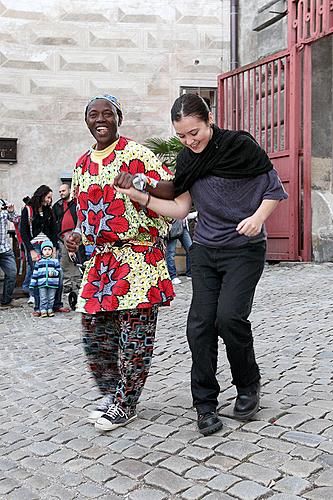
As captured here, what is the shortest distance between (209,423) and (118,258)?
3.22 feet

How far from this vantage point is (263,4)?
47.8 feet

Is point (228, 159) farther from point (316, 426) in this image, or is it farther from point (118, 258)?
point (316, 426)

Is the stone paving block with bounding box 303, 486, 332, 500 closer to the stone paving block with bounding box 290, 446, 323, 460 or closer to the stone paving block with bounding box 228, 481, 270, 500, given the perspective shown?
the stone paving block with bounding box 228, 481, 270, 500

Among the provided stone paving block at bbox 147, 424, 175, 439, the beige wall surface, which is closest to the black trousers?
stone paving block at bbox 147, 424, 175, 439

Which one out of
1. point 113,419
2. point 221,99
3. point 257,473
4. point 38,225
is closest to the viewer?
point 257,473

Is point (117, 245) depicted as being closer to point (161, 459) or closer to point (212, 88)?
point (161, 459)

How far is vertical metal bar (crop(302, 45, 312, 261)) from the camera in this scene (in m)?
12.3

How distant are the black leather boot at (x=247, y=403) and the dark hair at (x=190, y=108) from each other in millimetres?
1393

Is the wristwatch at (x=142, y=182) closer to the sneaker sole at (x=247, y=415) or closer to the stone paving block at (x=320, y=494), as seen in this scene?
the sneaker sole at (x=247, y=415)

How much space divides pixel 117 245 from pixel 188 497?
1.42 m

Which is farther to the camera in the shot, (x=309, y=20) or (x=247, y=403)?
(x=309, y=20)

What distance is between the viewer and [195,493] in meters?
3.22

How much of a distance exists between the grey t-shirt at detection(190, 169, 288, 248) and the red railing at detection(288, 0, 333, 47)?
846 centimetres

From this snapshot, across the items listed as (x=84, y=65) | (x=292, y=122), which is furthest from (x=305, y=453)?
(x=84, y=65)
